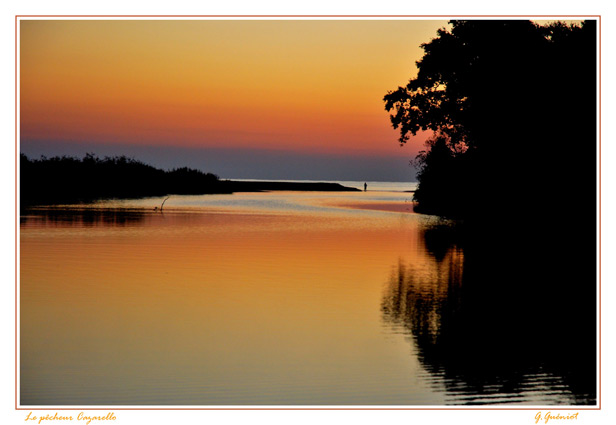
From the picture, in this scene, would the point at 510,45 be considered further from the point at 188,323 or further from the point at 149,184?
the point at 149,184

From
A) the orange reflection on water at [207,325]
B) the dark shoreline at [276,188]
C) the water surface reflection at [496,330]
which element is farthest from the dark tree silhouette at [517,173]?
the dark shoreline at [276,188]

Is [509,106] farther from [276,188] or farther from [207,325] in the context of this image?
[276,188]

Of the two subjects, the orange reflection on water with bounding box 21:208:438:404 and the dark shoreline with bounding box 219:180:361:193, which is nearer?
the orange reflection on water with bounding box 21:208:438:404

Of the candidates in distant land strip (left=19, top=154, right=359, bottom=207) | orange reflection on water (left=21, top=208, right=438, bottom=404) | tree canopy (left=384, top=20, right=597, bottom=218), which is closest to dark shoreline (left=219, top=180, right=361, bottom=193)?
distant land strip (left=19, top=154, right=359, bottom=207)

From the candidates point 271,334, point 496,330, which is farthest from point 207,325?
point 496,330

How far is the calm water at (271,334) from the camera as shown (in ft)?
28.1

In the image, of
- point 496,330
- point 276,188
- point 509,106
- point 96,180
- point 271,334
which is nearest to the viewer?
point 271,334

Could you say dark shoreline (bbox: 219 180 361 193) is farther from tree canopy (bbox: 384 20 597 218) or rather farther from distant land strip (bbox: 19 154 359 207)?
tree canopy (bbox: 384 20 597 218)

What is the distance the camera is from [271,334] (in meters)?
11.1

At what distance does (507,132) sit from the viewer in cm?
2683

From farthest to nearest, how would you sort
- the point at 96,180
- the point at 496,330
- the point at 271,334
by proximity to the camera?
the point at 96,180, the point at 496,330, the point at 271,334

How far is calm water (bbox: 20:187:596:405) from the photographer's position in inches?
338

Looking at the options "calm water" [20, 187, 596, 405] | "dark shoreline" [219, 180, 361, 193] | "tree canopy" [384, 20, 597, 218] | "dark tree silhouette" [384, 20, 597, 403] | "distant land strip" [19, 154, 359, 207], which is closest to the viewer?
"calm water" [20, 187, 596, 405]

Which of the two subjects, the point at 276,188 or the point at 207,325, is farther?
the point at 276,188
